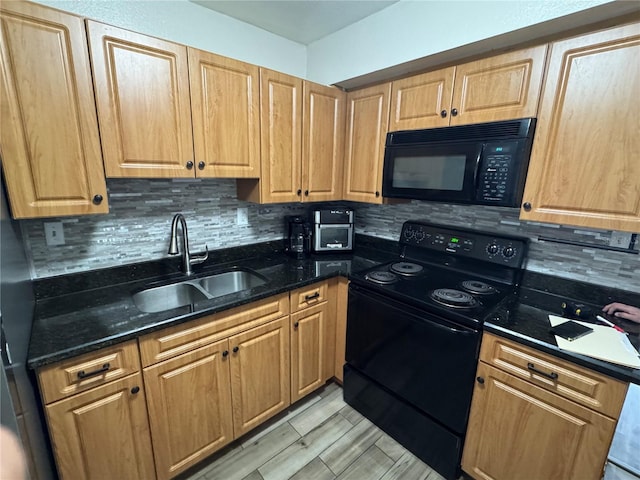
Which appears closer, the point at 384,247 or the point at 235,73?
the point at 235,73

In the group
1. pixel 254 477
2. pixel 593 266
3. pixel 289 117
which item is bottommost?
pixel 254 477

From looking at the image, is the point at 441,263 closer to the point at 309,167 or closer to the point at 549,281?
the point at 549,281

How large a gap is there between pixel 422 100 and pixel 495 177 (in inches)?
23.8

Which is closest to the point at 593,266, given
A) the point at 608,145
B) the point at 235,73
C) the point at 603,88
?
the point at 608,145

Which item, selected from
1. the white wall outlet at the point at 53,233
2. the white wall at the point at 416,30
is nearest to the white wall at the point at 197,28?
the white wall at the point at 416,30

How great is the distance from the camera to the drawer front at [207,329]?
1.23m

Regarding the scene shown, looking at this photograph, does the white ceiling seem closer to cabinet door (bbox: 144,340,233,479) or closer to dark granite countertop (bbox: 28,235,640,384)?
dark granite countertop (bbox: 28,235,640,384)

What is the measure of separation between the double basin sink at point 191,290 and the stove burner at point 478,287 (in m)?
1.15

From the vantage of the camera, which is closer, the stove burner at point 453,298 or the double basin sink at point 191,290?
the stove burner at point 453,298

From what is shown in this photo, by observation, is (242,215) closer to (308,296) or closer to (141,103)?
(308,296)

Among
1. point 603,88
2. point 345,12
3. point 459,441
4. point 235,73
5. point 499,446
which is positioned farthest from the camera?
point 345,12

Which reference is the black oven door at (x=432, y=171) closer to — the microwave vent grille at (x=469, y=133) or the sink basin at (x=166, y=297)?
the microwave vent grille at (x=469, y=133)

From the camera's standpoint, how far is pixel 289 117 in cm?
180

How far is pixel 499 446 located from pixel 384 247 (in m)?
1.38
